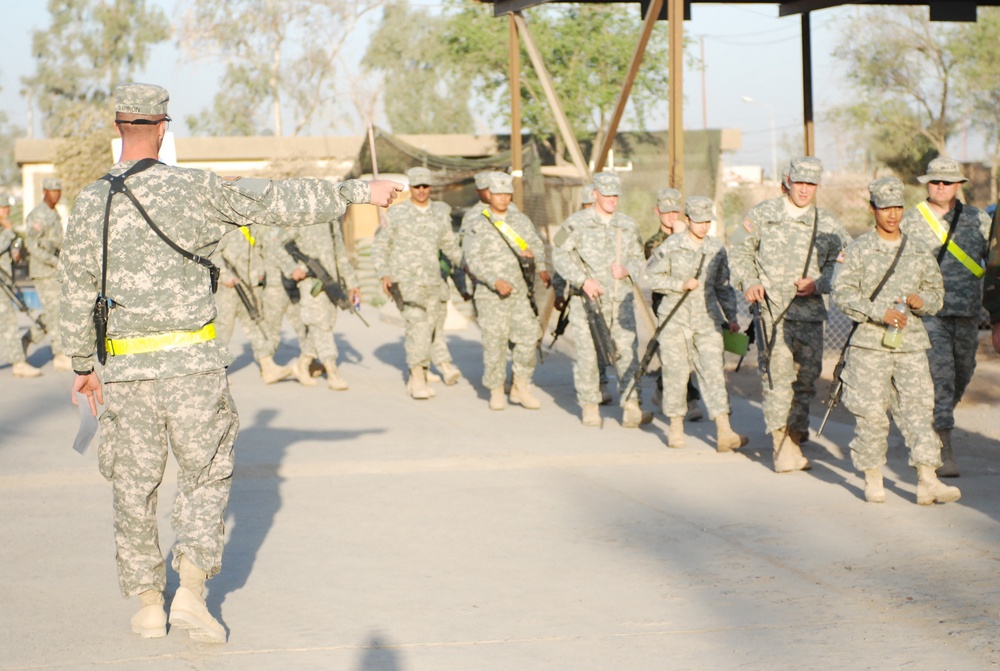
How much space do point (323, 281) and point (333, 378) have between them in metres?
0.96

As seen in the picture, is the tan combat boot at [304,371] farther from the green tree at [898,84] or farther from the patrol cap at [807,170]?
the green tree at [898,84]

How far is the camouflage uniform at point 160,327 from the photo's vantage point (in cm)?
523

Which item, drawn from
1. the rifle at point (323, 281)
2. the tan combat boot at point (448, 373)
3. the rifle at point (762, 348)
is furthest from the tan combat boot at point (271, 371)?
the rifle at point (762, 348)

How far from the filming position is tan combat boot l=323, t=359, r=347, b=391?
43.1 feet

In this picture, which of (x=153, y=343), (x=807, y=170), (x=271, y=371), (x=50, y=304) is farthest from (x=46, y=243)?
(x=153, y=343)

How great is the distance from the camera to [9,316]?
47.2 feet

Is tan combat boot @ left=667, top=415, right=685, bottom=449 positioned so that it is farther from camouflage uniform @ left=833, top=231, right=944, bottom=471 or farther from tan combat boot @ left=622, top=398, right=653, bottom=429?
camouflage uniform @ left=833, top=231, right=944, bottom=471

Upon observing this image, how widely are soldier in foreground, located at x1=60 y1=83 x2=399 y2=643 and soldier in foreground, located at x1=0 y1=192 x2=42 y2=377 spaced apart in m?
9.55

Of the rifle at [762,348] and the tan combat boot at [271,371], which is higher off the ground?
the rifle at [762,348]

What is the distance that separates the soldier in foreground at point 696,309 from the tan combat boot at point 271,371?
524 centimetres

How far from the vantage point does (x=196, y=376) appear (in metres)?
5.33

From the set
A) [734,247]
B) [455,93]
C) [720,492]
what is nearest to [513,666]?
[720,492]

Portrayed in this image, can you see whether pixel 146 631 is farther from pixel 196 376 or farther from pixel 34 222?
pixel 34 222

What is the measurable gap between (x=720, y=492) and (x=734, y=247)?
1661 mm
